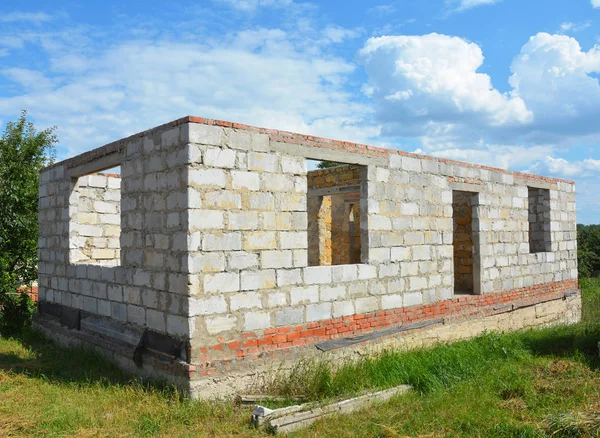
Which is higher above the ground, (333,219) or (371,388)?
(333,219)

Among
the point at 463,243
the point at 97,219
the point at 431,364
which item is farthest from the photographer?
the point at 463,243

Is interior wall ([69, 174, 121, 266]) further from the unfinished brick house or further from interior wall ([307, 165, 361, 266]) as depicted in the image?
interior wall ([307, 165, 361, 266])

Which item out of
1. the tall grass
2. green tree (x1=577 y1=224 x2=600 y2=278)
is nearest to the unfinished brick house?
the tall grass

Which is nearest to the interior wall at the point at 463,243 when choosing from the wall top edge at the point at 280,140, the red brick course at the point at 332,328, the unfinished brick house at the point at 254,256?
the unfinished brick house at the point at 254,256

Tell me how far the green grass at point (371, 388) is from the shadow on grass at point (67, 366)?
0.02 m

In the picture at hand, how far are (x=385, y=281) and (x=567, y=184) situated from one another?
7.31 meters

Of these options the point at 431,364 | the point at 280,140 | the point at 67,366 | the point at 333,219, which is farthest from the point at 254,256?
the point at 333,219

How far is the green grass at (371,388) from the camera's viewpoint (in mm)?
4969

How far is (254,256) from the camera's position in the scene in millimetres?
6121

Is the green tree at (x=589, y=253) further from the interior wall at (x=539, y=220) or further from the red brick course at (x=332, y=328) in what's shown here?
the red brick course at (x=332, y=328)

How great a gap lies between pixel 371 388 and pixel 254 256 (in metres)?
2.03

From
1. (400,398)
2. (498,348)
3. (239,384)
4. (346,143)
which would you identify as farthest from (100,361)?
(498,348)

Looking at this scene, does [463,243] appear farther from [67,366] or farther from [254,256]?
[67,366]

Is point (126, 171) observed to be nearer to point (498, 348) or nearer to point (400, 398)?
point (400, 398)
